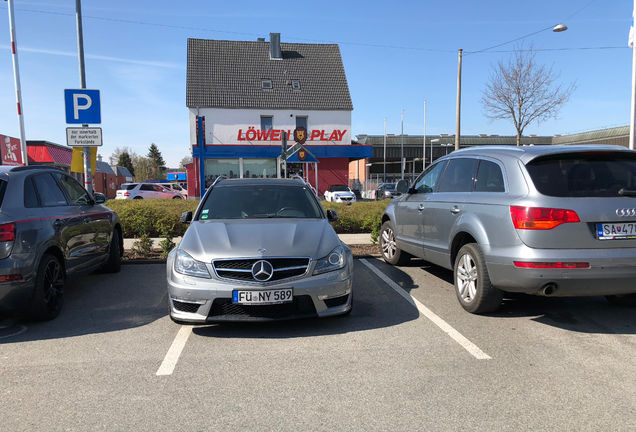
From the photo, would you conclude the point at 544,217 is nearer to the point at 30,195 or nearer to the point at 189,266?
the point at 189,266

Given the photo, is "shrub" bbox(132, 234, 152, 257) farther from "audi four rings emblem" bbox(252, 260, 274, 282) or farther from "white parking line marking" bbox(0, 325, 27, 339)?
"audi four rings emblem" bbox(252, 260, 274, 282)

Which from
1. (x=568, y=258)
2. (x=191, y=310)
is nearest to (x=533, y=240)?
(x=568, y=258)

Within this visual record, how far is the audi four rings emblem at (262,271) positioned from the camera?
4.02 meters

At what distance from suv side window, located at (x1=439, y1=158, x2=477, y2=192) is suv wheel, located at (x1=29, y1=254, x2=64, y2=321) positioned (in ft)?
15.6

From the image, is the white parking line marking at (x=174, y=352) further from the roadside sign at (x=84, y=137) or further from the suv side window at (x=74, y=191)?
the roadside sign at (x=84, y=137)

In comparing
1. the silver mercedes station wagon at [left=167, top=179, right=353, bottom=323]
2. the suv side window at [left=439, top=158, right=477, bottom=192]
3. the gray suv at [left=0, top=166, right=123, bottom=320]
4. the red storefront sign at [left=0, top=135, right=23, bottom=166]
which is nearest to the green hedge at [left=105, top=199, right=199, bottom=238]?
the gray suv at [left=0, top=166, right=123, bottom=320]

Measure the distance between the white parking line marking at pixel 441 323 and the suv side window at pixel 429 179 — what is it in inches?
56.5

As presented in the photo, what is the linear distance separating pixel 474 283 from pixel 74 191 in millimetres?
5375

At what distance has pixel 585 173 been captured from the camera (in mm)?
4164

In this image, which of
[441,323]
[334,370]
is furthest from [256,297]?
[441,323]

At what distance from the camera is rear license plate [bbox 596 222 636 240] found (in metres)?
3.98

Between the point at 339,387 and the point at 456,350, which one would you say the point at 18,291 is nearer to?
the point at 339,387

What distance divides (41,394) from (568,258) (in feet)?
14.4

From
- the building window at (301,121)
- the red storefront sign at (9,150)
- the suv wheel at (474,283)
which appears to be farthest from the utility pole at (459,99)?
the red storefront sign at (9,150)
